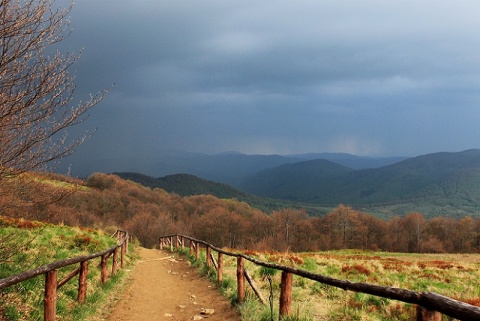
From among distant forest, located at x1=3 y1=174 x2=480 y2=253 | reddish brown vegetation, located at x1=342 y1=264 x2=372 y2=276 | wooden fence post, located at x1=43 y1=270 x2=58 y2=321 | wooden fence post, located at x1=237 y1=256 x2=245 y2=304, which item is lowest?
distant forest, located at x1=3 y1=174 x2=480 y2=253

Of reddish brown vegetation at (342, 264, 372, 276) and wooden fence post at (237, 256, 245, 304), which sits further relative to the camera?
reddish brown vegetation at (342, 264, 372, 276)

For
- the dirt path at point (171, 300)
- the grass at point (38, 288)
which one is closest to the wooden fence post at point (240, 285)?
the dirt path at point (171, 300)

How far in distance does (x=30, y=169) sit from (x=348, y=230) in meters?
101

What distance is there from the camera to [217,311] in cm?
983

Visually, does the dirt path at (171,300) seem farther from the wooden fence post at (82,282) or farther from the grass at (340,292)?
the wooden fence post at (82,282)

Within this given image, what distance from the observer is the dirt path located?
9.52m

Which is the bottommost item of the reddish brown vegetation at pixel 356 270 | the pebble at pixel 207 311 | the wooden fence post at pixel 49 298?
the reddish brown vegetation at pixel 356 270

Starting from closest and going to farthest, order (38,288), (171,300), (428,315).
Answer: (428,315)
(38,288)
(171,300)

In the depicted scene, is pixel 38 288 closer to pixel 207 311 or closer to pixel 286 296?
pixel 207 311

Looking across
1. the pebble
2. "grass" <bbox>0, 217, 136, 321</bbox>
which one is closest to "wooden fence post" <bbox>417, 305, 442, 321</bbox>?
the pebble

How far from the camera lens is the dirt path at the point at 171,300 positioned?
375 inches

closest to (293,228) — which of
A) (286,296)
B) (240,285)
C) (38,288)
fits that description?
(240,285)

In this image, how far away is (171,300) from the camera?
11.5m

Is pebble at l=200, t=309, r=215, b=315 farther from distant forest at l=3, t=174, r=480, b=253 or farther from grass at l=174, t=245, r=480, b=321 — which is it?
distant forest at l=3, t=174, r=480, b=253
